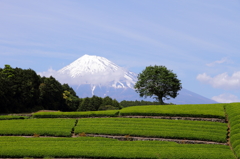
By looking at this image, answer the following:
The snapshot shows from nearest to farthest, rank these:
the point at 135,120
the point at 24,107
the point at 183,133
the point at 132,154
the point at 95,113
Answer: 1. the point at 132,154
2. the point at 183,133
3. the point at 135,120
4. the point at 95,113
5. the point at 24,107

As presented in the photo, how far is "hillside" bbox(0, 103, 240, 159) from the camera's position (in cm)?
3356

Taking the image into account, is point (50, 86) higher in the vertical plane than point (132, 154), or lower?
higher

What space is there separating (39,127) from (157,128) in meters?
17.8

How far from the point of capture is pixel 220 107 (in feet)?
188

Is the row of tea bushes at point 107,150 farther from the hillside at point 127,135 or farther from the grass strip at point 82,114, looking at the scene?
the grass strip at point 82,114

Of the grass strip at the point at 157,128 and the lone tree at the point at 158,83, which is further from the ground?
the lone tree at the point at 158,83

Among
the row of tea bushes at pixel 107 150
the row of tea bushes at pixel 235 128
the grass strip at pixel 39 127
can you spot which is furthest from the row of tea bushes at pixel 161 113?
the row of tea bushes at pixel 107 150

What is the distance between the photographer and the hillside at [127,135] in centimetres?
3356

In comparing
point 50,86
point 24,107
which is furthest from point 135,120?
point 50,86

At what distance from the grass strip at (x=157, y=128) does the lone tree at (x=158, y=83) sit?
113ft

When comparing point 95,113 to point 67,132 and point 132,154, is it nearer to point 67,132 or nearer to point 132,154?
point 67,132

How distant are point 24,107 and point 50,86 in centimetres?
1277

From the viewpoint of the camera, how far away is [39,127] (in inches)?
1855

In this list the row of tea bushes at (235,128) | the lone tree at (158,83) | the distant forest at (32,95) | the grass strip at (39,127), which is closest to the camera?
the row of tea bushes at (235,128)
